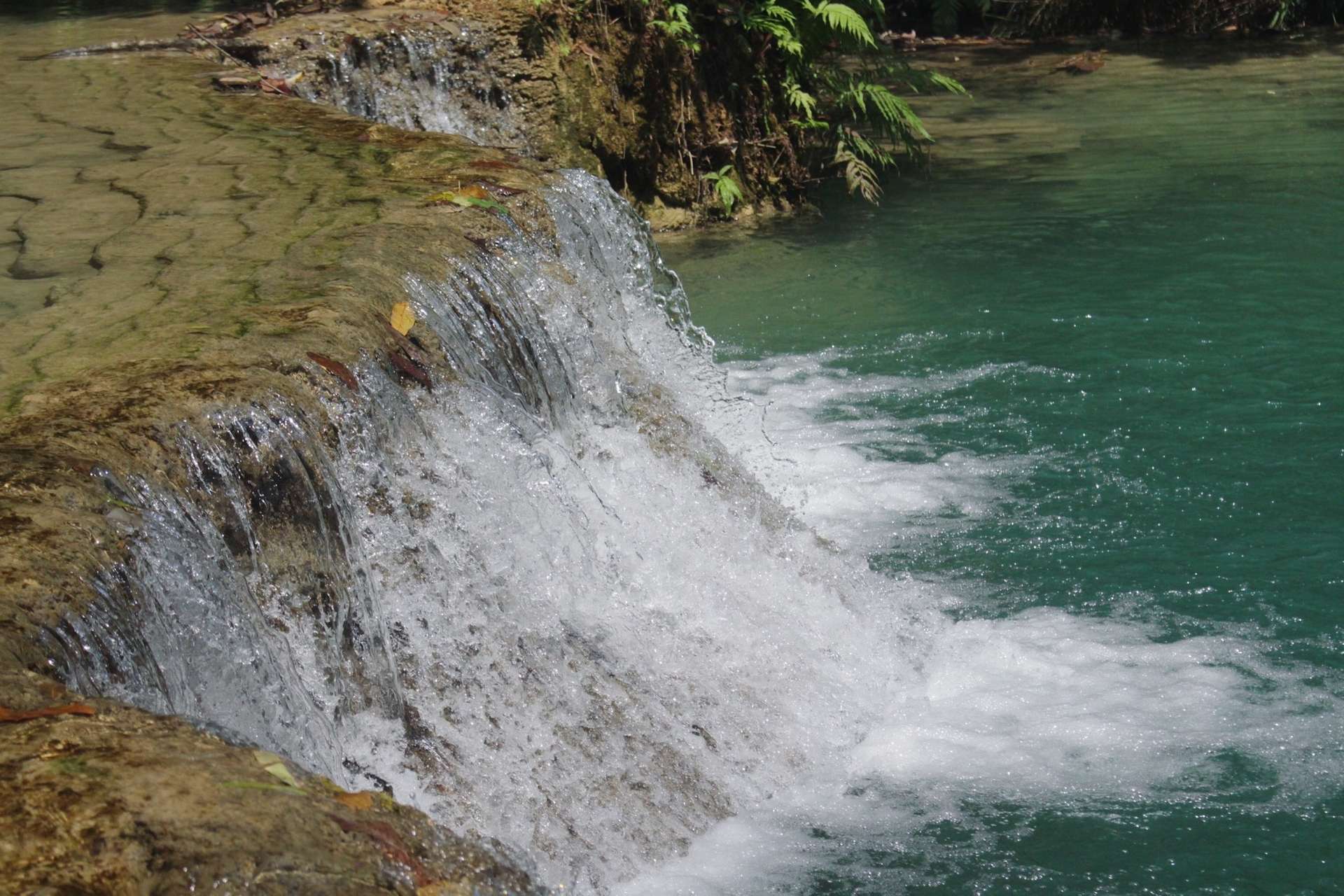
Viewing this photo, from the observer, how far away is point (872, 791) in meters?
4.04

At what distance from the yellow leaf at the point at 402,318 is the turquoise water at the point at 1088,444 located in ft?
6.13

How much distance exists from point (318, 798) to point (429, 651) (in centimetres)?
154

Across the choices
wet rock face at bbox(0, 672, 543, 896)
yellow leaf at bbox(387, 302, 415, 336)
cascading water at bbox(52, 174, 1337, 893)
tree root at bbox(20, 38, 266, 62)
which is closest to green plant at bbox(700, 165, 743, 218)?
tree root at bbox(20, 38, 266, 62)

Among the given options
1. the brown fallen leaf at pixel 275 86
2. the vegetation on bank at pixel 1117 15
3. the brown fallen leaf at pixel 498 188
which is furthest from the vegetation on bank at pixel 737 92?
the vegetation on bank at pixel 1117 15

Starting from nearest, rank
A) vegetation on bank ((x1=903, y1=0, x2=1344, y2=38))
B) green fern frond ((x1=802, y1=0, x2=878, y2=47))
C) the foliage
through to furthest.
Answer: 1. green fern frond ((x1=802, y1=0, x2=878, y2=47))
2. the foliage
3. vegetation on bank ((x1=903, y1=0, x2=1344, y2=38))

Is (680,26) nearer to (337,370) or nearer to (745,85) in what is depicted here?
(745,85)

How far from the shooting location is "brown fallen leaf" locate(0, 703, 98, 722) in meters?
2.20

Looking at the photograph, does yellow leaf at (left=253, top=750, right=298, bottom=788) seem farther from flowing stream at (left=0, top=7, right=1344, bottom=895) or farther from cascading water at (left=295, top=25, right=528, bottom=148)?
cascading water at (left=295, top=25, right=528, bottom=148)

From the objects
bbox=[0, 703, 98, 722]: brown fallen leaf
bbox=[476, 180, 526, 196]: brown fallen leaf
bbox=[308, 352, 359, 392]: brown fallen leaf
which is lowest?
bbox=[0, 703, 98, 722]: brown fallen leaf

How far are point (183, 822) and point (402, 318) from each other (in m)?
2.45

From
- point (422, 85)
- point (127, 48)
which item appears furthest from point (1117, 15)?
point (127, 48)

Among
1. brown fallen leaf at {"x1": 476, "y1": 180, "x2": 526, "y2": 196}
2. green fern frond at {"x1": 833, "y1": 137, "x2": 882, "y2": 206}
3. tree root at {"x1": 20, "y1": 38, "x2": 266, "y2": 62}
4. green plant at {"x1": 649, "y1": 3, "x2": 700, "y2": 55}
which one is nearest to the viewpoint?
brown fallen leaf at {"x1": 476, "y1": 180, "x2": 526, "y2": 196}

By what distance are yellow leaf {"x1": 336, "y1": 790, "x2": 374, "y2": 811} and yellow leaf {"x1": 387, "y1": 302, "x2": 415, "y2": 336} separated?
7.11 feet

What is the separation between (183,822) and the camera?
199 centimetres
